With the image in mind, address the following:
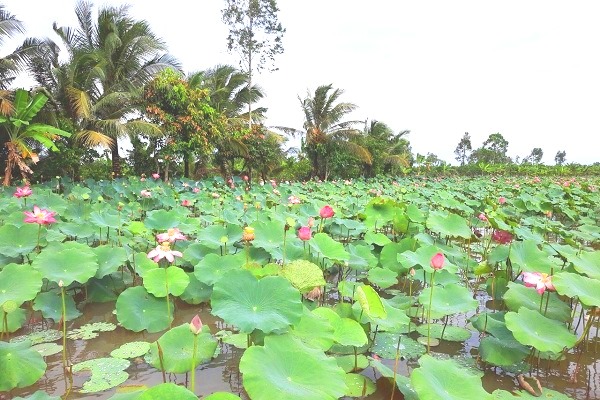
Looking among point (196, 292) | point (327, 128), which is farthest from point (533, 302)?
point (327, 128)

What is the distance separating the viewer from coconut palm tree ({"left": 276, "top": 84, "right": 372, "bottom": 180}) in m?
17.4

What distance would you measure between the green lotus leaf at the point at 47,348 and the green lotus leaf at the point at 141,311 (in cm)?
33

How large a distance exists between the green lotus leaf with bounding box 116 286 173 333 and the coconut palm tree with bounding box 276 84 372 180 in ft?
51.0

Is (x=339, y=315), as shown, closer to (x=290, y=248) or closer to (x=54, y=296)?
(x=290, y=248)

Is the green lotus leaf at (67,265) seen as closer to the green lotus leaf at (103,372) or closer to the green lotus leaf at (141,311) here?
the green lotus leaf at (141,311)

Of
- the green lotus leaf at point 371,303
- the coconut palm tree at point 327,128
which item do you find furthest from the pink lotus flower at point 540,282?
the coconut palm tree at point 327,128

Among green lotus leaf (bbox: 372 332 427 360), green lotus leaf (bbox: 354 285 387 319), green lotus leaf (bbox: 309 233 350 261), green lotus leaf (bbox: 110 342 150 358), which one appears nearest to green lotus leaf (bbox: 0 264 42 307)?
green lotus leaf (bbox: 110 342 150 358)

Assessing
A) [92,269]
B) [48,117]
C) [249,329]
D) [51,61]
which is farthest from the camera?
[51,61]

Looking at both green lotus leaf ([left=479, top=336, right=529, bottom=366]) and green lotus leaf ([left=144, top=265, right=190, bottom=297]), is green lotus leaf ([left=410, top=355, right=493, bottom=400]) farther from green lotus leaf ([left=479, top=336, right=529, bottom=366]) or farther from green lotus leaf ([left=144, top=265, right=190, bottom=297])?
green lotus leaf ([left=144, top=265, right=190, bottom=297])

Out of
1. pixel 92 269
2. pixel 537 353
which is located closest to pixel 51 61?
pixel 92 269

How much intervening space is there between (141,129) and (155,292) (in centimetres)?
975

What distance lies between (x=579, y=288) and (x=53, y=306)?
9.24 feet

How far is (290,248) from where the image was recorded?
2.86 metres

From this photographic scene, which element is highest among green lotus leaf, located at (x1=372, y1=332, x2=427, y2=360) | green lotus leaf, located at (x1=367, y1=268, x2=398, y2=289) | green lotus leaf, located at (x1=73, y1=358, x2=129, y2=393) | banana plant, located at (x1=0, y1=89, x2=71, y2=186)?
banana plant, located at (x1=0, y1=89, x2=71, y2=186)
